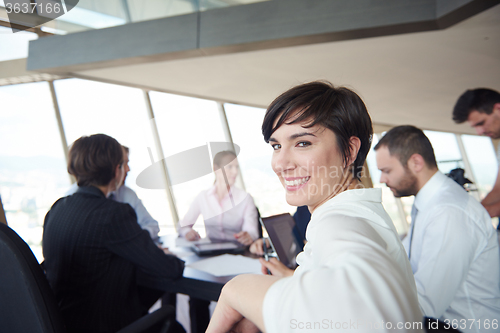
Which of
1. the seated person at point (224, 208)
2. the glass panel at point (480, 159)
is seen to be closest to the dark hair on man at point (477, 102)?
the seated person at point (224, 208)

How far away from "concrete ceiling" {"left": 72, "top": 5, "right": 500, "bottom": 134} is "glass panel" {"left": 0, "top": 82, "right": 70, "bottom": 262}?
830mm

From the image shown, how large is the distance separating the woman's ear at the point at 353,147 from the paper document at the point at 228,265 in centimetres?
94

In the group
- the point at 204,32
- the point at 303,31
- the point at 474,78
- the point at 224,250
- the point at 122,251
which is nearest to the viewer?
the point at 122,251

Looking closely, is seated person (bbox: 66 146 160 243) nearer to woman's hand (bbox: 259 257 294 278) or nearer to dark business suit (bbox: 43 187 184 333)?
dark business suit (bbox: 43 187 184 333)

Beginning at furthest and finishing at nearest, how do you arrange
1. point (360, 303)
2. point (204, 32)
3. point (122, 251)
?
point (204, 32), point (122, 251), point (360, 303)

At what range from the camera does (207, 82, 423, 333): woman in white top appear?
0.38m

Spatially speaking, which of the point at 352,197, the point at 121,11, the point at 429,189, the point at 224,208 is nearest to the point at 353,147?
the point at 352,197

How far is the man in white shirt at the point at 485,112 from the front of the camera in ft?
7.82

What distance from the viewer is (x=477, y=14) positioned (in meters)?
3.00

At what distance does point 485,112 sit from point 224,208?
2.40 metres

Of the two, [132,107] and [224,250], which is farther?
[132,107]

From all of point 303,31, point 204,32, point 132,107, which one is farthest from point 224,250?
point 132,107

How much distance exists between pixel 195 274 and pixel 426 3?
10.9 feet

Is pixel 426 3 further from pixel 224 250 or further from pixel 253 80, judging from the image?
pixel 224 250
